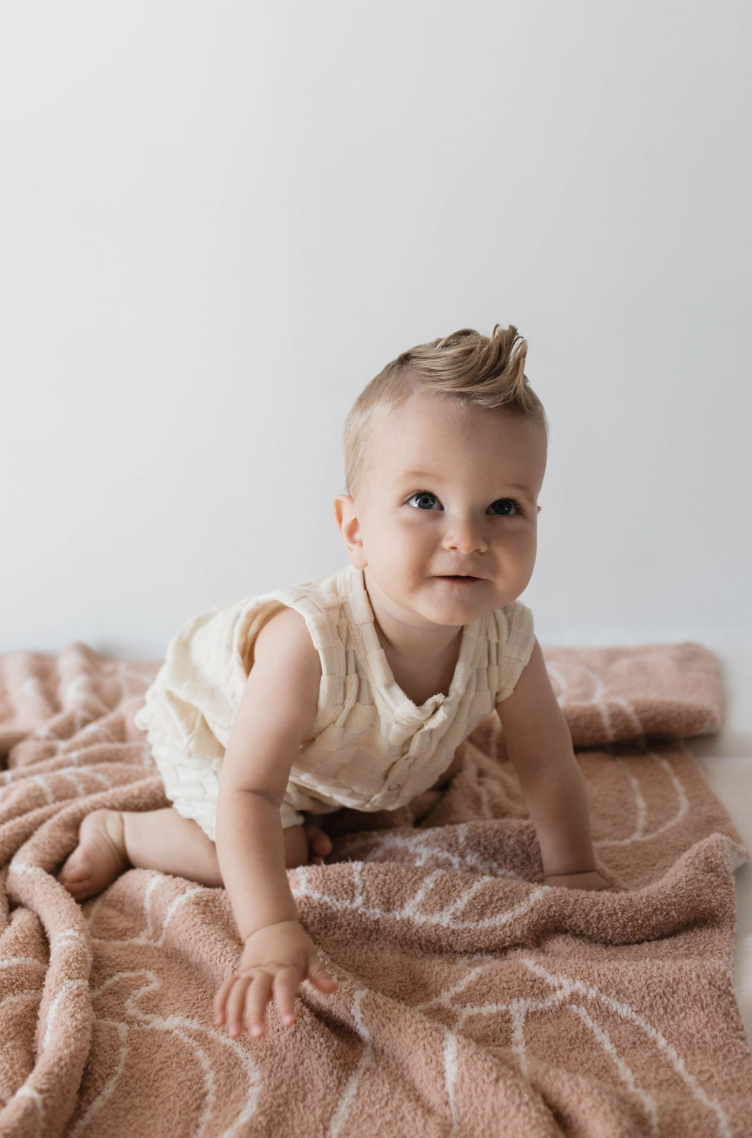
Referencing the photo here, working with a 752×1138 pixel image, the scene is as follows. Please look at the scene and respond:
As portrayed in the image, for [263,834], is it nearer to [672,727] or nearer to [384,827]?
[384,827]

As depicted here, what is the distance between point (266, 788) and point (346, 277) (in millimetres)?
855

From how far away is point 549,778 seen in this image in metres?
0.95

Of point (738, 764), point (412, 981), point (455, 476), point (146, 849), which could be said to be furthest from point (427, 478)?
point (738, 764)

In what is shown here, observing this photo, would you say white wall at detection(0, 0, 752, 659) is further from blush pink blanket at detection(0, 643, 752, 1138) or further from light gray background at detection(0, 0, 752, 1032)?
blush pink blanket at detection(0, 643, 752, 1138)

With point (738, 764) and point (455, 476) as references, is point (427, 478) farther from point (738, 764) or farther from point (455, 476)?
point (738, 764)

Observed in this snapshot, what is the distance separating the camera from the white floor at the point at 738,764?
2.61ft

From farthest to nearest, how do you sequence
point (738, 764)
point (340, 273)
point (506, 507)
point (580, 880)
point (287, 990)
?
1. point (340, 273)
2. point (738, 764)
3. point (580, 880)
4. point (506, 507)
5. point (287, 990)

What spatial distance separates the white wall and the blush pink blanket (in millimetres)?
467

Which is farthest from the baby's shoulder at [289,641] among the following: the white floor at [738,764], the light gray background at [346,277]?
the light gray background at [346,277]

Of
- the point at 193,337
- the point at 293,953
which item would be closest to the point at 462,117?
the point at 193,337

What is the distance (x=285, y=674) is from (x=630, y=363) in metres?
0.86

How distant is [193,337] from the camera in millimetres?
1405

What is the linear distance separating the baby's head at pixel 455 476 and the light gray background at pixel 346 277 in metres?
0.59

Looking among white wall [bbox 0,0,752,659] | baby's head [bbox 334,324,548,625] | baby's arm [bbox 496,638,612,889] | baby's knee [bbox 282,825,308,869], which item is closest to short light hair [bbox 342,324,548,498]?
baby's head [bbox 334,324,548,625]
